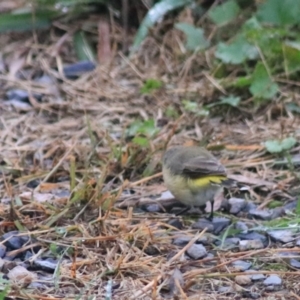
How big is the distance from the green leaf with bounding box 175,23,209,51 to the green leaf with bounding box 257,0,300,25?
17.9 inches

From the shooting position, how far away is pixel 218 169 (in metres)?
3.50

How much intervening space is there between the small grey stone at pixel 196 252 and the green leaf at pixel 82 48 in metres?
2.68

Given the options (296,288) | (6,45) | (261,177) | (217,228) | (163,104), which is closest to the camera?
(296,288)

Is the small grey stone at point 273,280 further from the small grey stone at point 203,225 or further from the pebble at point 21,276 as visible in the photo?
the pebble at point 21,276

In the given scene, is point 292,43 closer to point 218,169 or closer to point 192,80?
point 192,80

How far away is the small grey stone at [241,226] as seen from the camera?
332 cm

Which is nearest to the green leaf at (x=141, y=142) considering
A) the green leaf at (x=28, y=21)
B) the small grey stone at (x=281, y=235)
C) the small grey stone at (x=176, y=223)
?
the small grey stone at (x=176, y=223)

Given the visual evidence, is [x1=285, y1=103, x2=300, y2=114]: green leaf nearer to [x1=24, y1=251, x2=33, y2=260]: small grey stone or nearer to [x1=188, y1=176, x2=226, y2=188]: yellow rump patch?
[x1=188, y1=176, x2=226, y2=188]: yellow rump patch

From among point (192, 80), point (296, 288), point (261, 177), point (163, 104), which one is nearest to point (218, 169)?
point (261, 177)

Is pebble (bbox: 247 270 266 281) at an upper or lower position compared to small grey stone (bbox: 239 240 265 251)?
upper

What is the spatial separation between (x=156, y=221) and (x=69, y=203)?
0.39 metres

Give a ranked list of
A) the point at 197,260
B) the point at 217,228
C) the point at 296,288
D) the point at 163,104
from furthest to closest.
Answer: the point at 163,104, the point at 217,228, the point at 197,260, the point at 296,288

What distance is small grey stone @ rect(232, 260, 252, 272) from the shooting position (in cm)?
291

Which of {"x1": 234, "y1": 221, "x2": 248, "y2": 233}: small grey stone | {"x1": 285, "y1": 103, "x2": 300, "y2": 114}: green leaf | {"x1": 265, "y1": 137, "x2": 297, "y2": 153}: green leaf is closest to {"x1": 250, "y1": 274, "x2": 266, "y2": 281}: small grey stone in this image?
{"x1": 234, "y1": 221, "x2": 248, "y2": 233}: small grey stone
